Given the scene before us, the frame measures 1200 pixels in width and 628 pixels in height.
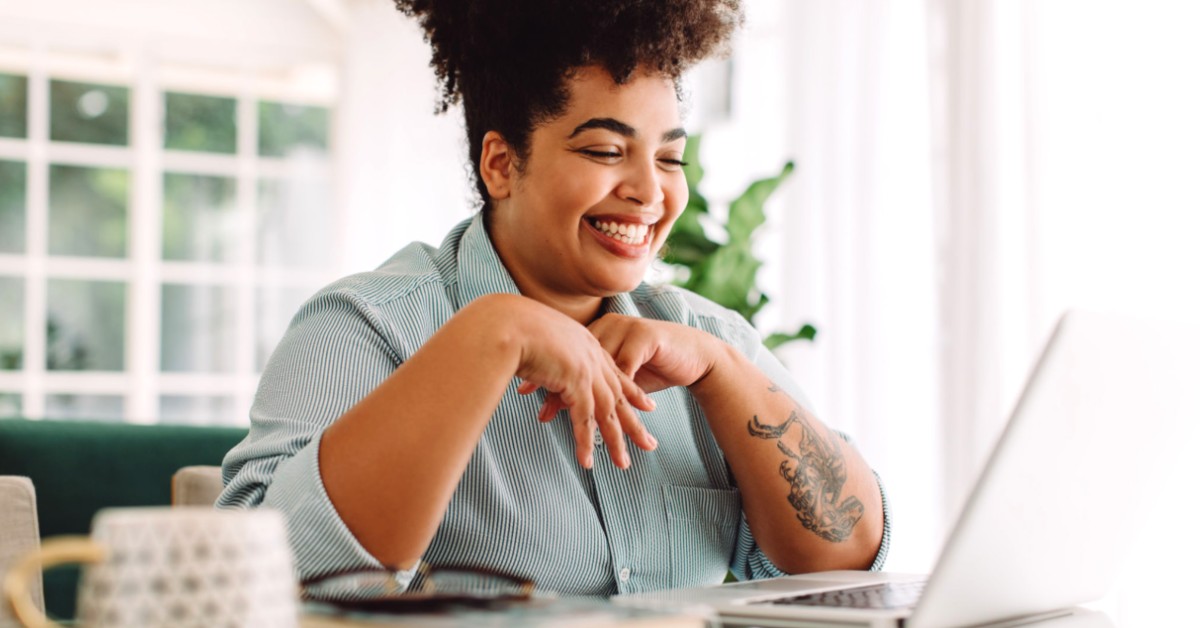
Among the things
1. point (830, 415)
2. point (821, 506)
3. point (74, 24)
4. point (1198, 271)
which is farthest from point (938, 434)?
point (74, 24)

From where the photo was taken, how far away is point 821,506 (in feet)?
4.38

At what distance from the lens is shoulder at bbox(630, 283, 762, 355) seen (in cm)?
158

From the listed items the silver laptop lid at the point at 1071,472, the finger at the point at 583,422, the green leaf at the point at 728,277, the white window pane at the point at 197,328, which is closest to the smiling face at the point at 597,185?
the finger at the point at 583,422

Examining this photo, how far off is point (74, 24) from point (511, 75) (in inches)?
174

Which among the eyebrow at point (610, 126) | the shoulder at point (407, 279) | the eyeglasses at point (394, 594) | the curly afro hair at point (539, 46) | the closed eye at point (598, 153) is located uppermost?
the curly afro hair at point (539, 46)

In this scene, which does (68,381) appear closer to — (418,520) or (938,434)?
(938,434)

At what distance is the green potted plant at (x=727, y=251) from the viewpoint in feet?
9.75

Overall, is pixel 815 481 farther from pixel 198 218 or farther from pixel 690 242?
pixel 198 218

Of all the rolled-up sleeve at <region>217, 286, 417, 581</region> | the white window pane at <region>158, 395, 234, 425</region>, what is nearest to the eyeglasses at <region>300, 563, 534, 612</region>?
the rolled-up sleeve at <region>217, 286, 417, 581</region>

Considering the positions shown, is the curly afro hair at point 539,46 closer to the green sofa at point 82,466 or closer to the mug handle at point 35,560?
the green sofa at point 82,466

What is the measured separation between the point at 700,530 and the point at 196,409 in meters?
4.34

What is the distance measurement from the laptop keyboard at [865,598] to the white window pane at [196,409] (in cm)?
458

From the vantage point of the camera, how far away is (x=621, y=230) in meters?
1.41

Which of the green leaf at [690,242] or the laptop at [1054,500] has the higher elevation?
the green leaf at [690,242]
